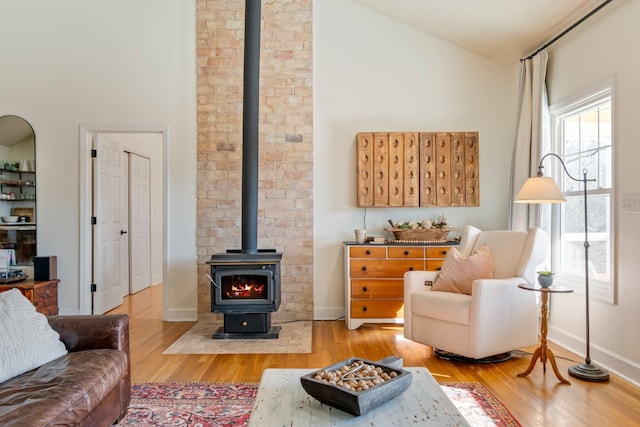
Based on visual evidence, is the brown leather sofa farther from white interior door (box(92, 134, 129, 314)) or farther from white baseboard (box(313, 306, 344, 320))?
white interior door (box(92, 134, 129, 314))

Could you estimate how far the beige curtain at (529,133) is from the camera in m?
3.89

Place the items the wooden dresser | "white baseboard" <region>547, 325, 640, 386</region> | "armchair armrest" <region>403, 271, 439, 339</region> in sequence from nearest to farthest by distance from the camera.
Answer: "white baseboard" <region>547, 325, 640, 386</region> → "armchair armrest" <region>403, 271, 439, 339</region> → the wooden dresser

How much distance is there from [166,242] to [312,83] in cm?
233

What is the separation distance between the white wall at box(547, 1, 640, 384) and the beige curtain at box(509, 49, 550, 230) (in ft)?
1.40

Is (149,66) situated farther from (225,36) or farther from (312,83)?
(312,83)

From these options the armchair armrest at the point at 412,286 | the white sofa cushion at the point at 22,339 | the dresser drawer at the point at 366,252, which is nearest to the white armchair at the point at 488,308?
the armchair armrest at the point at 412,286

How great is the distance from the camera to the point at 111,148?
5.20 meters

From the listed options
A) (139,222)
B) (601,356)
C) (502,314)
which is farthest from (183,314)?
(601,356)

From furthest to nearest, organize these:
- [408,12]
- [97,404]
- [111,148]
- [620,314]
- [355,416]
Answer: [111,148], [408,12], [620,314], [97,404], [355,416]

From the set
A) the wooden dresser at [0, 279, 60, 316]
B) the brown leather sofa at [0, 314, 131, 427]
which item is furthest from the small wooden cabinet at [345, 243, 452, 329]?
the wooden dresser at [0, 279, 60, 316]

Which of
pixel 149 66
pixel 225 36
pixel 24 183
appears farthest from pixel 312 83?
pixel 24 183

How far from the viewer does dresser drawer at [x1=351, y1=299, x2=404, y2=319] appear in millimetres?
4246

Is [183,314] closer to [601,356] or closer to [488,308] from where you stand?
[488,308]

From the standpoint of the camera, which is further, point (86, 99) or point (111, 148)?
point (111, 148)
